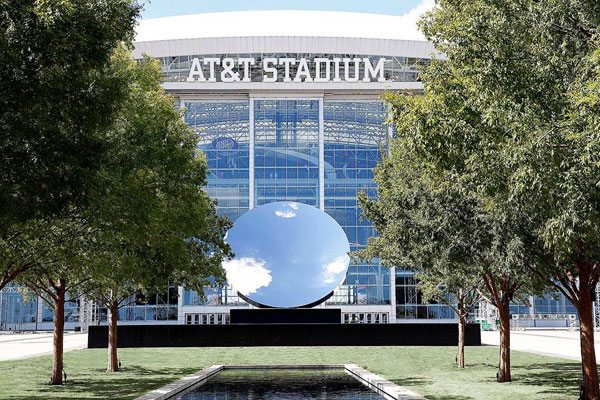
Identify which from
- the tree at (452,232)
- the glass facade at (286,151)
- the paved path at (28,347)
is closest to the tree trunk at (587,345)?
the tree at (452,232)

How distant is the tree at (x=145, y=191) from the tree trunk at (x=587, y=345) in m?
9.54

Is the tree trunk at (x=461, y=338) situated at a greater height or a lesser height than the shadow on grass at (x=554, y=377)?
greater

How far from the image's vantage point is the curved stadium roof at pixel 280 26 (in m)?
78.9

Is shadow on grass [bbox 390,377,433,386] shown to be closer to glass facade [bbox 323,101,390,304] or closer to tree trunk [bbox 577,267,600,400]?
tree trunk [bbox 577,267,600,400]

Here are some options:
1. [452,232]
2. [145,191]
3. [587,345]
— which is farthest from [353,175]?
[145,191]

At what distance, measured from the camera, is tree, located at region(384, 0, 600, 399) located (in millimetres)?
10945

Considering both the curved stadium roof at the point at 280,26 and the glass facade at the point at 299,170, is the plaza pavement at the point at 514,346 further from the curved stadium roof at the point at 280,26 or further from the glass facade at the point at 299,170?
the curved stadium roof at the point at 280,26

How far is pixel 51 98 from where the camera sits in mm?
12094

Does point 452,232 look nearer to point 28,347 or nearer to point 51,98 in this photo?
point 51,98

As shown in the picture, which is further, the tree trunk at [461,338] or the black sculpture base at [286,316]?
the black sculpture base at [286,316]

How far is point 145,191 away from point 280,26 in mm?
66101

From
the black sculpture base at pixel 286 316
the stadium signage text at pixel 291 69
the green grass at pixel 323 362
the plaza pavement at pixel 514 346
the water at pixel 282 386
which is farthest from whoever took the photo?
the stadium signage text at pixel 291 69

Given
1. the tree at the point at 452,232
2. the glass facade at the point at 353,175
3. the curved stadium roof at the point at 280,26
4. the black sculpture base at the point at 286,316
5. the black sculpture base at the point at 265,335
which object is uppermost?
the curved stadium roof at the point at 280,26

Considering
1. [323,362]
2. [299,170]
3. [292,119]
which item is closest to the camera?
[323,362]
